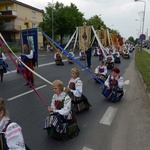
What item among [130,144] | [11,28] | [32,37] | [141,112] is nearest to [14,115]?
[130,144]

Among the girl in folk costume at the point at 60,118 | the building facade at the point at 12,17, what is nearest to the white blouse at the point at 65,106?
the girl in folk costume at the point at 60,118

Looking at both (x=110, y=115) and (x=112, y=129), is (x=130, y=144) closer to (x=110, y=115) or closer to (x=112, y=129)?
(x=112, y=129)

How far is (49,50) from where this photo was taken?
3988cm

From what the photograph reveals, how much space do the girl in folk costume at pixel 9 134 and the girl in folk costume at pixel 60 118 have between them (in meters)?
1.60

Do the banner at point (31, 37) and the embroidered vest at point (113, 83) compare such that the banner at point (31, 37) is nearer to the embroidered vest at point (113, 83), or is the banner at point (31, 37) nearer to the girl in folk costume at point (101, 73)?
the girl in folk costume at point (101, 73)

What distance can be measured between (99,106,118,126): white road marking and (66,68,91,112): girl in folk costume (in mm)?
662

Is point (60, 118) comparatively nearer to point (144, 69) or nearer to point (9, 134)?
point (9, 134)

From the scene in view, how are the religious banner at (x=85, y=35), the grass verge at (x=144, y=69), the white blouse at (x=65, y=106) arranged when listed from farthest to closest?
1. the religious banner at (x=85, y=35)
2. the grass verge at (x=144, y=69)
3. the white blouse at (x=65, y=106)

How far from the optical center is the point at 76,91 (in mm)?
5398

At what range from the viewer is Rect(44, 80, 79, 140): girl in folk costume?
13.0 ft

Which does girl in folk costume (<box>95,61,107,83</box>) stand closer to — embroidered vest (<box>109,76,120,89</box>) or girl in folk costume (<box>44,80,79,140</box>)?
embroidered vest (<box>109,76,120,89</box>)

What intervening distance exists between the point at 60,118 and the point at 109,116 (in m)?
2.00

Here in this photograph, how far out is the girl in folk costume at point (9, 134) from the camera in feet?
7.48

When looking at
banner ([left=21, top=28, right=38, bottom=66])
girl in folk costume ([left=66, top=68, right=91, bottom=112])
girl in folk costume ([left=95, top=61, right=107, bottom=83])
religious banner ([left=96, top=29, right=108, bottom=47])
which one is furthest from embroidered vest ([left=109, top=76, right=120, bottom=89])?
religious banner ([left=96, top=29, right=108, bottom=47])
